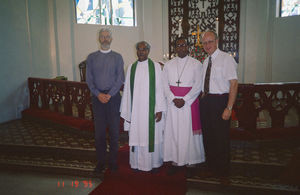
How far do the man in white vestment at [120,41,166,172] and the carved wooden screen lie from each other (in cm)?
639

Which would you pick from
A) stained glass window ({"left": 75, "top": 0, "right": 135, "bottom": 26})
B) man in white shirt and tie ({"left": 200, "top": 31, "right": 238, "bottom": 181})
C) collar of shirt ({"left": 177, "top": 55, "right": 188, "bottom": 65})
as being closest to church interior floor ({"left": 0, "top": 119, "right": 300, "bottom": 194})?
man in white shirt and tie ({"left": 200, "top": 31, "right": 238, "bottom": 181})

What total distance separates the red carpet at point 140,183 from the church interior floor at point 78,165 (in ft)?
0.61

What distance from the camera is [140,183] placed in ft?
11.0

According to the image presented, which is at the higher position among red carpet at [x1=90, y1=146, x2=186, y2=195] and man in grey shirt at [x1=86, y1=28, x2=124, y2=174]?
man in grey shirt at [x1=86, y1=28, x2=124, y2=174]

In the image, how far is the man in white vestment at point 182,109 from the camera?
10.9 ft

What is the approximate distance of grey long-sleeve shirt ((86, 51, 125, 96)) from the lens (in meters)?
3.40

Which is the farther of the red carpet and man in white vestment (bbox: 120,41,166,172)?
man in white vestment (bbox: 120,41,166,172)

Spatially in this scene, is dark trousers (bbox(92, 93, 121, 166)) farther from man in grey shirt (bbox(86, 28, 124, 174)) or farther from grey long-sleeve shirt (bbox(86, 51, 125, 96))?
grey long-sleeve shirt (bbox(86, 51, 125, 96))

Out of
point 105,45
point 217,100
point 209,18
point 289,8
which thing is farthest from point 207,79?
point 289,8

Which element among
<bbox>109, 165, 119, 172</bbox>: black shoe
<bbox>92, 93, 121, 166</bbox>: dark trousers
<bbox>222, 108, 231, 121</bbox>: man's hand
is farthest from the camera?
<bbox>109, 165, 119, 172</bbox>: black shoe

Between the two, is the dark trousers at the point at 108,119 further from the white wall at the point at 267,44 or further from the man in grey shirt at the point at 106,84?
the white wall at the point at 267,44

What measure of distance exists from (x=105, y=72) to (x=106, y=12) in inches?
281

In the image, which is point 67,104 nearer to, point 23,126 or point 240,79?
point 23,126

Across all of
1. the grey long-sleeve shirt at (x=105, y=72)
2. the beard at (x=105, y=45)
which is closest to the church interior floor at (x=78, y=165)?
the grey long-sleeve shirt at (x=105, y=72)
